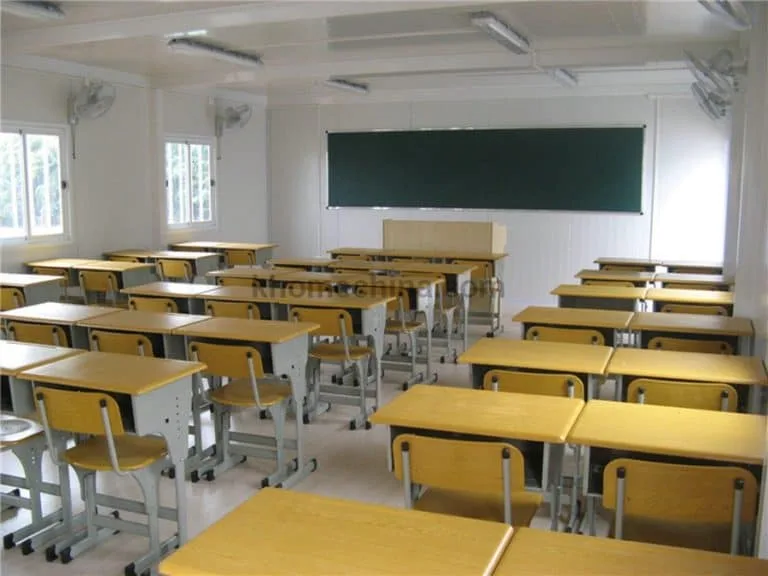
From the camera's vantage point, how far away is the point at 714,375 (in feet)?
11.8

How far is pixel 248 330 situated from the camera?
4.41 meters

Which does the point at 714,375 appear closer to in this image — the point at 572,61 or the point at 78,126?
the point at 572,61

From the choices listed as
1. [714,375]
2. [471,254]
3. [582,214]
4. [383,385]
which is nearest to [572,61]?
[471,254]

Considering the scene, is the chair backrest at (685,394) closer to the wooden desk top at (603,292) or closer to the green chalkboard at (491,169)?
the wooden desk top at (603,292)

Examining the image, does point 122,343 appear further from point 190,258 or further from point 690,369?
point 190,258

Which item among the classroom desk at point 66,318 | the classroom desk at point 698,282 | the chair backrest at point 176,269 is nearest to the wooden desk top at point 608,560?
the classroom desk at point 66,318

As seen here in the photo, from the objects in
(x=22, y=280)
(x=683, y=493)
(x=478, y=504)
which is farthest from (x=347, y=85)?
(x=683, y=493)

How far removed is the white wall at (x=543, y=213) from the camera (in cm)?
1002

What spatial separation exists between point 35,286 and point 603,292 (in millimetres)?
4645

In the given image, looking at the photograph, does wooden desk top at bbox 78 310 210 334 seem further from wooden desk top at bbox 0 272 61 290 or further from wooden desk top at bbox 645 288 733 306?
wooden desk top at bbox 645 288 733 306

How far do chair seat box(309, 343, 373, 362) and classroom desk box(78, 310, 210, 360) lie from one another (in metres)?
0.97

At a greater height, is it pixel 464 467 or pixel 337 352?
pixel 464 467

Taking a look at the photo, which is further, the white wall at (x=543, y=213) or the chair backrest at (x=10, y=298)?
the white wall at (x=543, y=213)

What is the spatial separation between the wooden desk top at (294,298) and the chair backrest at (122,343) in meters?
1.14
